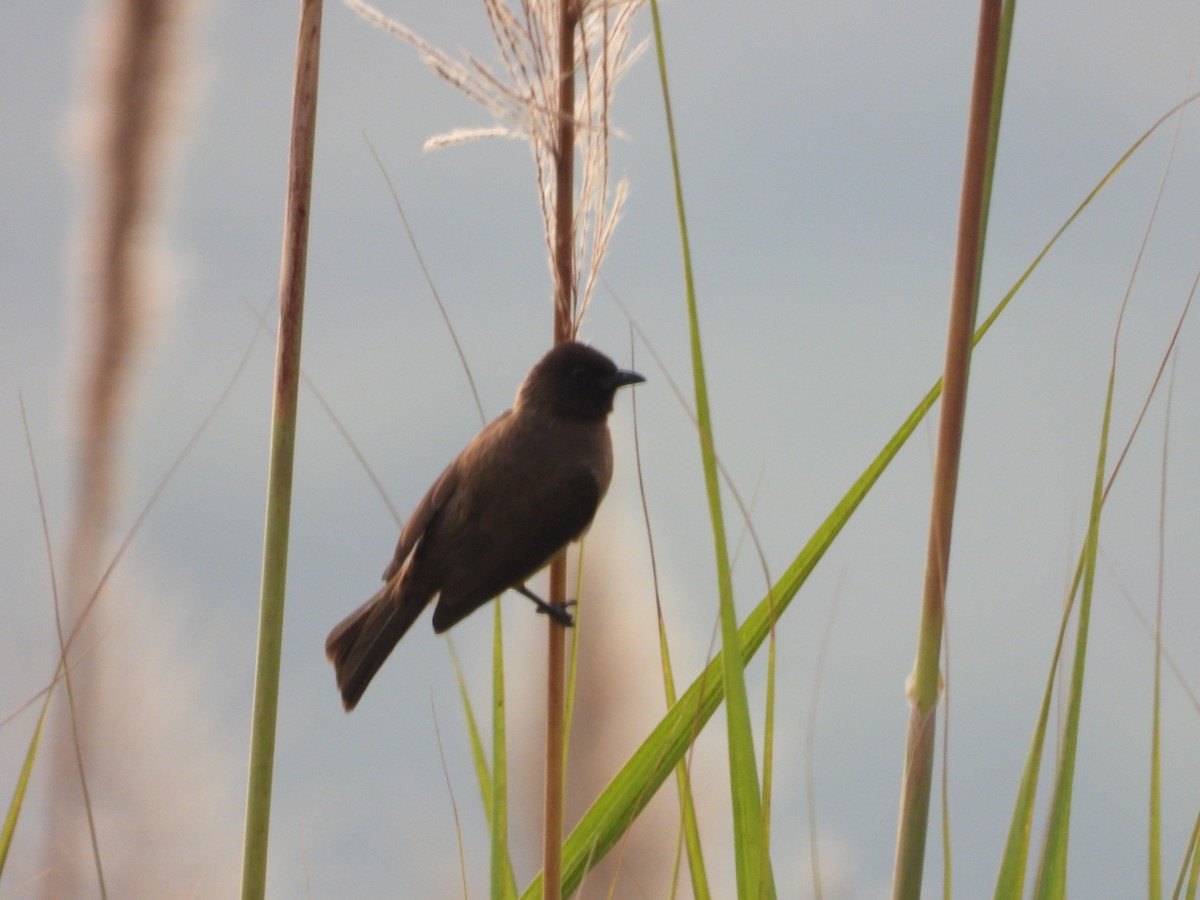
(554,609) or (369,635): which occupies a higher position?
(554,609)

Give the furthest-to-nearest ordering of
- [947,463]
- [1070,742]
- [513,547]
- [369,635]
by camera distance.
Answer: [513,547] → [369,635] → [1070,742] → [947,463]

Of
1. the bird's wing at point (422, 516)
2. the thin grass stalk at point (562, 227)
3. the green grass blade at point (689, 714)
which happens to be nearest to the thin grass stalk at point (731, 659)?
the green grass blade at point (689, 714)

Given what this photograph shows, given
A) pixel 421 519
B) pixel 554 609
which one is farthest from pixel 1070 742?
pixel 421 519

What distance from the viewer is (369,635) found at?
2.04m

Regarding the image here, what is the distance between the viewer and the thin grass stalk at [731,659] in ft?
3.61

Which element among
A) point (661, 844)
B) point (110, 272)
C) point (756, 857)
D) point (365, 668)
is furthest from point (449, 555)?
point (756, 857)

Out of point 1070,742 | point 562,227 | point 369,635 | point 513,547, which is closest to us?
point 1070,742

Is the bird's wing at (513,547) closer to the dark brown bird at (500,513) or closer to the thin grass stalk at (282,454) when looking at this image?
the dark brown bird at (500,513)

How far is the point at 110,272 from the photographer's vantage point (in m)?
1.64

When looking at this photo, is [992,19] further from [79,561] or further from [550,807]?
[79,561]

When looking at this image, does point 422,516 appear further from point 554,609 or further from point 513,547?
point 554,609

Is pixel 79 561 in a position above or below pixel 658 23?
below

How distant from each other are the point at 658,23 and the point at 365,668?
120 cm

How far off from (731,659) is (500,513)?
1.14m
